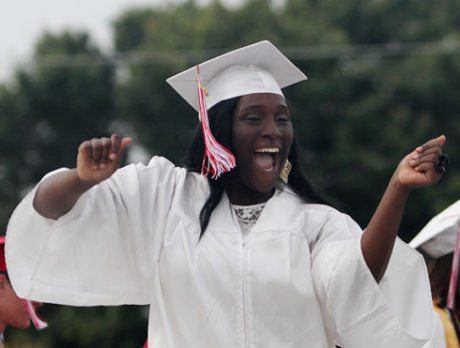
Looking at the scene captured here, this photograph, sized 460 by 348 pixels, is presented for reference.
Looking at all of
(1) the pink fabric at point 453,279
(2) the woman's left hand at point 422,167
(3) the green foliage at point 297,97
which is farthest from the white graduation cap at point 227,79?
(3) the green foliage at point 297,97

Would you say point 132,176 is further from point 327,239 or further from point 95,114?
point 95,114

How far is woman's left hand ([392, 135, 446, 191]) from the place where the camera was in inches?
115

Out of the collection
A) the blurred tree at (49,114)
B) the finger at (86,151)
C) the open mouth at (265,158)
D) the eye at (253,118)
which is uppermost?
the eye at (253,118)

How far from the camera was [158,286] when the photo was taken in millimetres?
3402

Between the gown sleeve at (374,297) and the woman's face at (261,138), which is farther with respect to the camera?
the woman's face at (261,138)

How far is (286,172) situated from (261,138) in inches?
9.8

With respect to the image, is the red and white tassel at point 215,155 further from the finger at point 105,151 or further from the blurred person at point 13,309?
the blurred person at point 13,309

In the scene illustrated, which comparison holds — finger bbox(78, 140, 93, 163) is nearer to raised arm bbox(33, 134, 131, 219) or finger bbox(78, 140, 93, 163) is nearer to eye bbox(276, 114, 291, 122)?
raised arm bbox(33, 134, 131, 219)

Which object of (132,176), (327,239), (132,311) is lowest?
(132,311)

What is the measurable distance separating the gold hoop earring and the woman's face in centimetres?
10

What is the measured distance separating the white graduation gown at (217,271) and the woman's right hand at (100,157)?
33 centimetres

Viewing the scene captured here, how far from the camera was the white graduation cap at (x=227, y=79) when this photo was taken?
Answer: 11.5ft

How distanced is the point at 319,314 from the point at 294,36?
15.5 metres

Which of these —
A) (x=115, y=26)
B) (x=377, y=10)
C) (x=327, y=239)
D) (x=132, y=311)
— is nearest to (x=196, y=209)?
(x=327, y=239)
